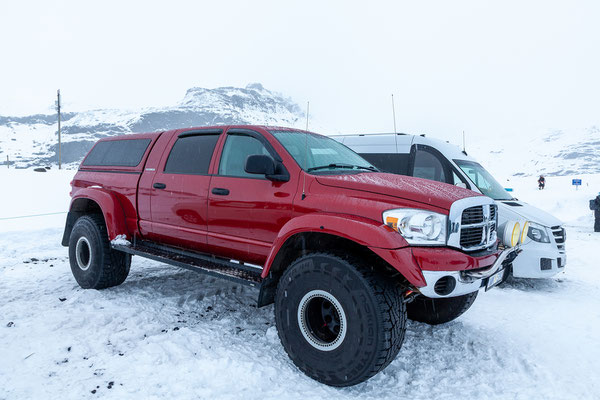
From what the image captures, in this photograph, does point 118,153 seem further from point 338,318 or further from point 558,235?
point 558,235

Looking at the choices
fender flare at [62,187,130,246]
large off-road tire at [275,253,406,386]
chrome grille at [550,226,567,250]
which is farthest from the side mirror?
chrome grille at [550,226,567,250]

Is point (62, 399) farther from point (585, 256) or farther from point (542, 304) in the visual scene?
point (585, 256)

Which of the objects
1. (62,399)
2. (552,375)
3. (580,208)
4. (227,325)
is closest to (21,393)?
(62,399)

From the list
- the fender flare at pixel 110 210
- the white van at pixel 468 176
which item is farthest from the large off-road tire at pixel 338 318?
the white van at pixel 468 176

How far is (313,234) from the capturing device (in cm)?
315

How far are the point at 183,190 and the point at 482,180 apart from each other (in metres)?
5.08

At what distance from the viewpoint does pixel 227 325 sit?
3.86 meters

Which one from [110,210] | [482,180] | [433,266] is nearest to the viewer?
[433,266]

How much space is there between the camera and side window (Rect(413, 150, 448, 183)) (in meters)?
6.81

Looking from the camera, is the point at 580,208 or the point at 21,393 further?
the point at 580,208

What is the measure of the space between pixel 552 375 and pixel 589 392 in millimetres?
257

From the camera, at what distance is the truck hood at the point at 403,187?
2.81m

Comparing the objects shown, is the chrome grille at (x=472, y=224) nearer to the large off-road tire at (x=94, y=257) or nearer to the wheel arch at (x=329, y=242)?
the wheel arch at (x=329, y=242)

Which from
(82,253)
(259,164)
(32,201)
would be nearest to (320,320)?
(259,164)
